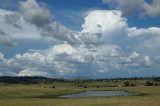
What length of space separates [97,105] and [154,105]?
14.0m

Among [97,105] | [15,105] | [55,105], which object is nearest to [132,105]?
[97,105]

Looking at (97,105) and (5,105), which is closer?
(97,105)

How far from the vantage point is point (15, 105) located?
70.0 metres

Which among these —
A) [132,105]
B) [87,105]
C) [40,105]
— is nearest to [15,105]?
[40,105]

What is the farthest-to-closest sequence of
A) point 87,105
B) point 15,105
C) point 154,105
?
point 15,105, point 87,105, point 154,105

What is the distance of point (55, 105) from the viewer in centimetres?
6719

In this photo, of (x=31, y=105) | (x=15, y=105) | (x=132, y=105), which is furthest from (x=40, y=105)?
(x=132, y=105)

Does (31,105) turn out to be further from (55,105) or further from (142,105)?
(142,105)

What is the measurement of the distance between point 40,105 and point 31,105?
6.52 feet

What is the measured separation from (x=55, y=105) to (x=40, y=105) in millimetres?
2826

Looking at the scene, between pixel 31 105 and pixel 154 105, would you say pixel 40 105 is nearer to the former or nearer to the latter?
pixel 31 105

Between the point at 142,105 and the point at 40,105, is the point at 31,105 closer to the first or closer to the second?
the point at 40,105

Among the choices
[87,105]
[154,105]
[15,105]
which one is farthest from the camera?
[15,105]

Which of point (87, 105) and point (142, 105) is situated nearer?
point (142, 105)
